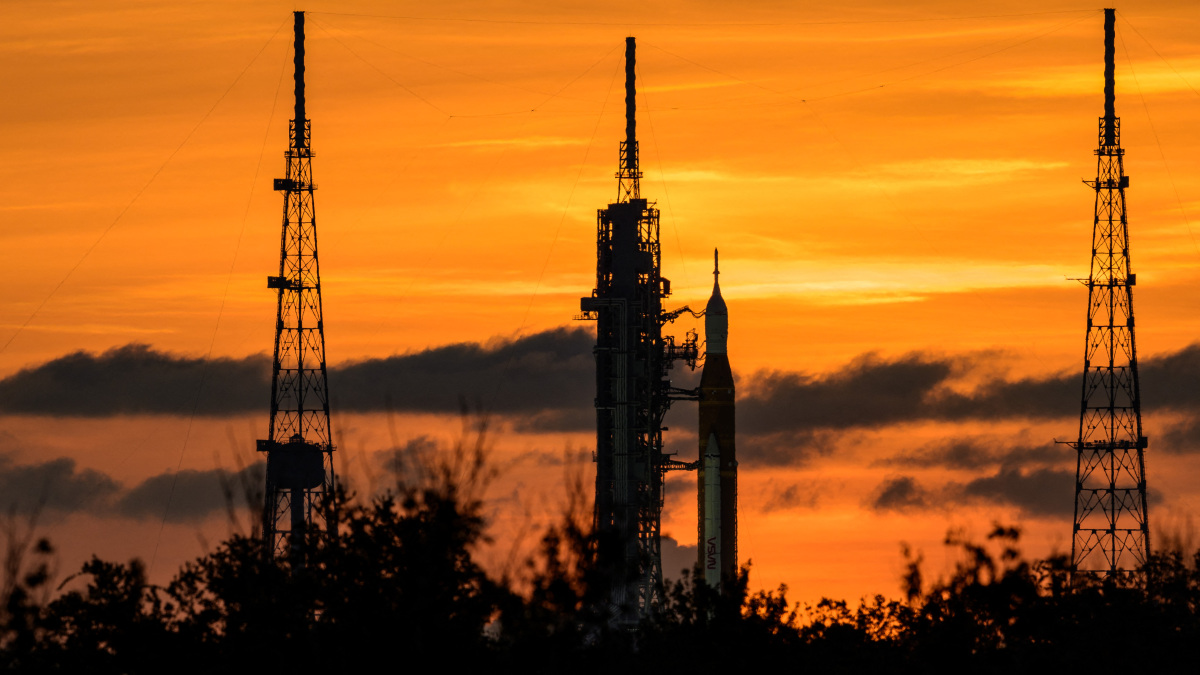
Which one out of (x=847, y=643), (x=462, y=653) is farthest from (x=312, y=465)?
(x=462, y=653)

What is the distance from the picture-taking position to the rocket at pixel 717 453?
114 meters

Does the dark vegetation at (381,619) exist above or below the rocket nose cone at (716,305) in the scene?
below

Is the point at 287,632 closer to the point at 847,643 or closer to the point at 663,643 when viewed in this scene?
the point at 663,643

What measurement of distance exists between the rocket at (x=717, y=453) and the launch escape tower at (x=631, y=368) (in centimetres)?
467

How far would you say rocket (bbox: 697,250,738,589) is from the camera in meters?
114

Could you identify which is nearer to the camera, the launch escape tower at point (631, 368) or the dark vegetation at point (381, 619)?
the dark vegetation at point (381, 619)

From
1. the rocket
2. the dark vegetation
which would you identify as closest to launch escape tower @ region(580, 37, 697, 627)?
the rocket

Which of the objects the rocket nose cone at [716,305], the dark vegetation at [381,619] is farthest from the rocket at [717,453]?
the dark vegetation at [381,619]

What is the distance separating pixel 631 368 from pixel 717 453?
929 cm

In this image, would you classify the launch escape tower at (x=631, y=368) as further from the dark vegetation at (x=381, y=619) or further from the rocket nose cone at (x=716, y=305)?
the dark vegetation at (x=381, y=619)

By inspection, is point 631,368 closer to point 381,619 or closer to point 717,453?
point 717,453

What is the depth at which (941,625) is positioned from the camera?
70.3m

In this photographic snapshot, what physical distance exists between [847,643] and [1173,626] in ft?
39.9

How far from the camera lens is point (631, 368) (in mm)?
108562
